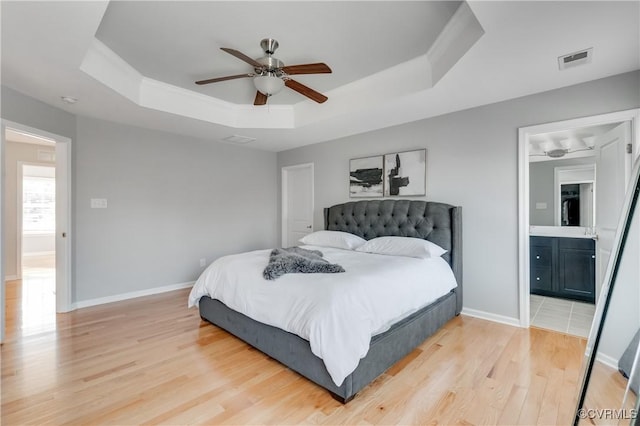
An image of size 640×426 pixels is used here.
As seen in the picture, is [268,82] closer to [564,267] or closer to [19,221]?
[564,267]

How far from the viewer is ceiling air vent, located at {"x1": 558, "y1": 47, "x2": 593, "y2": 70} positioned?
82.4 inches

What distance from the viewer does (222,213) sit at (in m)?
4.90

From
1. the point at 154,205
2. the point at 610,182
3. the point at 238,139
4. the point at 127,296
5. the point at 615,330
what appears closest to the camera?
the point at 615,330

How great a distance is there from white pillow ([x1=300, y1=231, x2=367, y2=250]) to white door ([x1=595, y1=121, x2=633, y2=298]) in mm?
2279

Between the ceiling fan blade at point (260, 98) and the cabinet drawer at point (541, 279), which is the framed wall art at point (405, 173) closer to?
the ceiling fan blade at point (260, 98)

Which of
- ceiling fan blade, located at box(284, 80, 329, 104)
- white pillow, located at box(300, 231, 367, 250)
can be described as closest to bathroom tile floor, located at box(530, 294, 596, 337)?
white pillow, located at box(300, 231, 367, 250)

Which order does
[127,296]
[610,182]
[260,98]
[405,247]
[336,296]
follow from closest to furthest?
[336,296], [610,182], [260,98], [405,247], [127,296]

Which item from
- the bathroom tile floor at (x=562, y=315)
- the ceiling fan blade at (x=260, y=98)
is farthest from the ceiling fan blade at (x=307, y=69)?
the bathroom tile floor at (x=562, y=315)

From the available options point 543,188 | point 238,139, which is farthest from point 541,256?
point 238,139

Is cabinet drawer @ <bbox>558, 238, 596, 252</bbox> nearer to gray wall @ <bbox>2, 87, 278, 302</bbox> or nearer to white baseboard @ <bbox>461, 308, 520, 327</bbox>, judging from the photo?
white baseboard @ <bbox>461, 308, 520, 327</bbox>

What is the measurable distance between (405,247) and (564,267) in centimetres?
244

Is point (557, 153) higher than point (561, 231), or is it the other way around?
point (557, 153)

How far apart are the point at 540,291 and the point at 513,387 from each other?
2753mm

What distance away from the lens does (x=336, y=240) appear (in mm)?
3797
